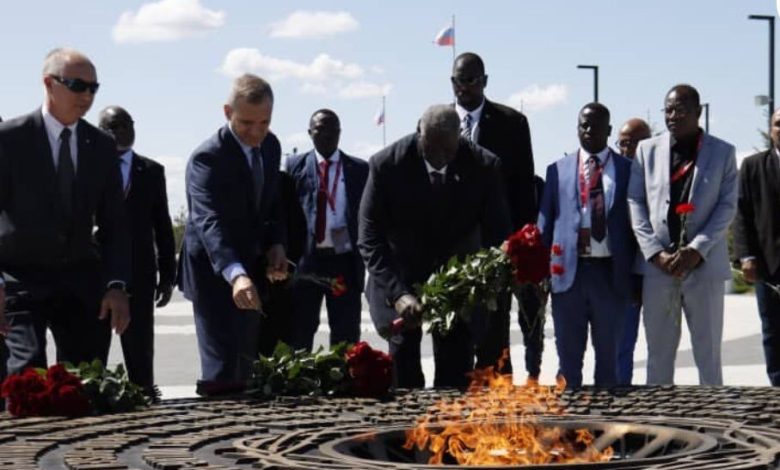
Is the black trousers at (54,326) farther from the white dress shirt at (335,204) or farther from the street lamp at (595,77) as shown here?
the street lamp at (595,77)

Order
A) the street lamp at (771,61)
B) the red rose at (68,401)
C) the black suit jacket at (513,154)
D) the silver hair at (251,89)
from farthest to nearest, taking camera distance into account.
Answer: the street lamp at (771,61), the black suit jacket at (513,154), the silver hair at (251,89), the red rose at (68,401)

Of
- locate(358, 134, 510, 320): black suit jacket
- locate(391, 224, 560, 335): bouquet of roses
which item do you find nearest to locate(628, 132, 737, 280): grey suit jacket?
locate(358, 134, 510, 320): black suit jacket

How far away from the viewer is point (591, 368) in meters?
12.3

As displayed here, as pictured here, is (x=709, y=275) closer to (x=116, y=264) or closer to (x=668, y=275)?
(x=668, y=275)

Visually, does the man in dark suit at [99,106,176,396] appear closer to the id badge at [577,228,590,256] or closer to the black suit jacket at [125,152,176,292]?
the black suit jacket at [125,152,176,292]

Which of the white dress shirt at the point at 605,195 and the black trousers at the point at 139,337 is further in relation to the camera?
the black trousers at the point at 139,337

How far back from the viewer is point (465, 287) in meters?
6.16

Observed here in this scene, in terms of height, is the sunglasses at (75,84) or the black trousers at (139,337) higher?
the sunglasses at (75,84)

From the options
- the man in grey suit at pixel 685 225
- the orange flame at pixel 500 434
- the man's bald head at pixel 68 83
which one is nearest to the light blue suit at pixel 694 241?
the man in grey suit at pixel 685 225

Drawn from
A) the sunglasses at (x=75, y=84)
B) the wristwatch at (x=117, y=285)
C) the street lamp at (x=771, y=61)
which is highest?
the street lamp at (x=771, y=61)

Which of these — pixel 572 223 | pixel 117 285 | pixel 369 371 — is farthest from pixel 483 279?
pixel 572 223

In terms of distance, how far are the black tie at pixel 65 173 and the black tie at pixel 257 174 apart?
3.10 feet

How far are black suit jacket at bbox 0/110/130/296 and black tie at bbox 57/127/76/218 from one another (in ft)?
0.09

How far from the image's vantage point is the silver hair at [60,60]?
611cm
